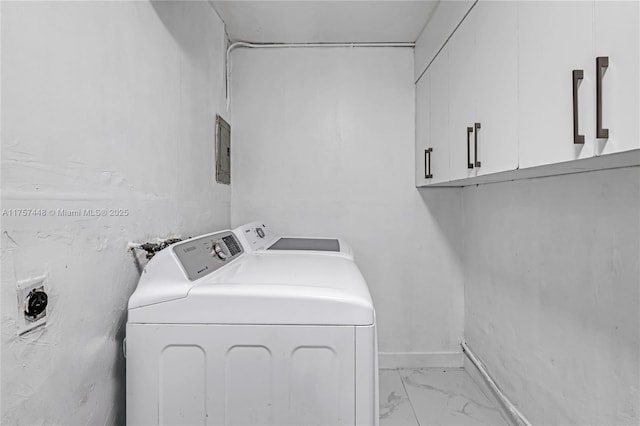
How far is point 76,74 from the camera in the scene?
3.25 ft

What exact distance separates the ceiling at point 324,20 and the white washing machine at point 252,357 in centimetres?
176

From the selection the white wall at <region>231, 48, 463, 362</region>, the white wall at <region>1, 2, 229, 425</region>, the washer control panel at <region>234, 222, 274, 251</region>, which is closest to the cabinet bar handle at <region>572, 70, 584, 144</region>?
the white wall at <region>1, 2, 229, 425</region>

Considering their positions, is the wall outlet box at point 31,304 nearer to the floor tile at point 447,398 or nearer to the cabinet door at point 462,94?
the cabinet door at point 462,94

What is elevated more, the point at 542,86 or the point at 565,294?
the point at 542,86

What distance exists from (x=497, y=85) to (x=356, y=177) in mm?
1363

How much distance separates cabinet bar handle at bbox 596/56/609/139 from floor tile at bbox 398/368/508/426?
1662 mm

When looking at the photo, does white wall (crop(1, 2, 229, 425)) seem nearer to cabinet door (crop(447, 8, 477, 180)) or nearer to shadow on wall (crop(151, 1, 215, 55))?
shadow on wall (crop(151, 1, 215, 55))

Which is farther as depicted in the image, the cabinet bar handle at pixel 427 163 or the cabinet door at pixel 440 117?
the cabinet bar handle at pixel 427 163

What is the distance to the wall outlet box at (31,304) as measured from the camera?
2.63 feet

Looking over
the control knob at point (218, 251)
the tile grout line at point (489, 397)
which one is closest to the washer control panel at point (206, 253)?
the control knob at point (218, 251)

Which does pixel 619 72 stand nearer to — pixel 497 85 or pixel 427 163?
pixel 497 85

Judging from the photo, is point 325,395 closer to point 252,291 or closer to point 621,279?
point 252,291

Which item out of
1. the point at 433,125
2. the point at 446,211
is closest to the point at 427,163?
the point at 433,125

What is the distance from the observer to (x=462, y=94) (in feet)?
5.73
